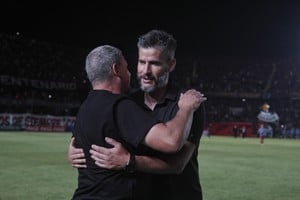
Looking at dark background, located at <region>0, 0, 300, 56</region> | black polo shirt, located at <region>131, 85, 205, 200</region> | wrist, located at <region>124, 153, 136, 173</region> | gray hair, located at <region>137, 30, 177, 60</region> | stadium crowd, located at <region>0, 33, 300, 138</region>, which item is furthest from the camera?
stadium crowd, located at <region>0, 33, 300, 138</region>

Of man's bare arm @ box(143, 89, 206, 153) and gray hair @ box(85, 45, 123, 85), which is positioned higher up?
gray hair @ box(85, 45, 123, 85)

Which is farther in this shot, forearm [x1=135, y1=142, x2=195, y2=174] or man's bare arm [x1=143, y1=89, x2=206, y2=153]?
forearm [x1=135, y1=142, x2=195, y2=174]

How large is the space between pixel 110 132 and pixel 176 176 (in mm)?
660

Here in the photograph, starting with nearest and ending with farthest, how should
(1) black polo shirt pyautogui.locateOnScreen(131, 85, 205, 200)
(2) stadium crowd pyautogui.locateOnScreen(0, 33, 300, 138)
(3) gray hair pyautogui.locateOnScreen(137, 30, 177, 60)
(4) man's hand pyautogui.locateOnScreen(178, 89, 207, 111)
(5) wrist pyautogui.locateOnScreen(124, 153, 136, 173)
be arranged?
(5) wrist pyautogui.locateOnScreen(124, 153, 136, 173) → (4) man's hand pyautogui.locateOnScreen(178, 89, 207, 111) → (1) black polo shirt pyautogui.locateOnScreen(131, 85, 205, 200) → (3) gray hair pyautogui.locateOnScreen(137, 30, 177, 60) → (2) stadium crowd pyautogui.locateOnScreen(0, 33, 300, 138)

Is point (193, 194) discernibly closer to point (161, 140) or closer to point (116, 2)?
point (161, 140)

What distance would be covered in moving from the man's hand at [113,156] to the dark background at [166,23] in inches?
1694

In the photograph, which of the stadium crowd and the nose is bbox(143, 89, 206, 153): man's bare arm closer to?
the nose

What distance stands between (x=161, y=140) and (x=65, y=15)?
47.5 m

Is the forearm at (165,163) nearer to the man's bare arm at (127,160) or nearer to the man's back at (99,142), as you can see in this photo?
the man's bare arm at (127,160)

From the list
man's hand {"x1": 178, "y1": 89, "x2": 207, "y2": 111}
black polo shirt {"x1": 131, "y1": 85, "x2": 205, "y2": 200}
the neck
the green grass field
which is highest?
the neck

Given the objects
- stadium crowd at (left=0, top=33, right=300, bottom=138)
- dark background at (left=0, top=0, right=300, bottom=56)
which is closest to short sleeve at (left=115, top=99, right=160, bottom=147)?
dark background at (left=0, top=0, right=300, bottom=56)

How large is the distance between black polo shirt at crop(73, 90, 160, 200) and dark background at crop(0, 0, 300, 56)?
42907 millimetres

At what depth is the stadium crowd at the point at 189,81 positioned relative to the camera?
2304 inches

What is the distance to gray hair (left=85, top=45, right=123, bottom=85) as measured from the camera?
11.0ft
